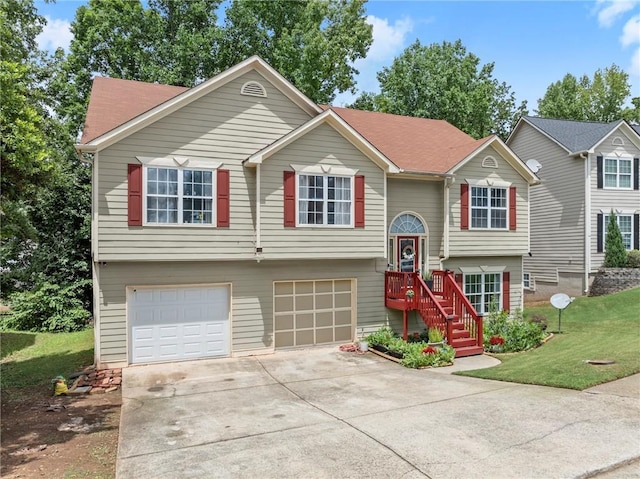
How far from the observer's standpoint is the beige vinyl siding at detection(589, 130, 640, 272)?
69.9 ft

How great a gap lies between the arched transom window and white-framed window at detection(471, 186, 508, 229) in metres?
1.95

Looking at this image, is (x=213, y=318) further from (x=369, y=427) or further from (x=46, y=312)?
(x=46, y=312)

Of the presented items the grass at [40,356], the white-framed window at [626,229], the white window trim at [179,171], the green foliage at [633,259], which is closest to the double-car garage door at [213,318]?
the white window trim at [179,171]

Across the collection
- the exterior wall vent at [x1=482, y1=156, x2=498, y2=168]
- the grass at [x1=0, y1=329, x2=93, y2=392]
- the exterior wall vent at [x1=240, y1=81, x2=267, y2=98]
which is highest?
the exterior wall vent at [x1=240, y1=81, x2=267, y2=98]

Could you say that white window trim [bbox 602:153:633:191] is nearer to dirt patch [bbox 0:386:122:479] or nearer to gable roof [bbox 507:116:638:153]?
gable roof [bbox 507:116:638:153]

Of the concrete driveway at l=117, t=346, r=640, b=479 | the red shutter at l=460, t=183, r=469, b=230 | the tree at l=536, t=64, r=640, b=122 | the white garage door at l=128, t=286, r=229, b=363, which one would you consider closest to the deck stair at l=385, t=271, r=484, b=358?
the red shutter at l=460, t=183, r=469, b=230

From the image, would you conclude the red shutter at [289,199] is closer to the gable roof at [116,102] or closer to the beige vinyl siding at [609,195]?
the gable roof at [116,102]

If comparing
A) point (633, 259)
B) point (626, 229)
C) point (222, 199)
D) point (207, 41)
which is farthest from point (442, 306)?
point (207, 41)

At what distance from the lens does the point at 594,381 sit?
9.09 meters

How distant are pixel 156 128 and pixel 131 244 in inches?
120

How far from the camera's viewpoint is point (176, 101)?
11531mm

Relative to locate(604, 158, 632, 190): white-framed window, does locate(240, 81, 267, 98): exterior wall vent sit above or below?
above

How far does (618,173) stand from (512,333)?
1360cm

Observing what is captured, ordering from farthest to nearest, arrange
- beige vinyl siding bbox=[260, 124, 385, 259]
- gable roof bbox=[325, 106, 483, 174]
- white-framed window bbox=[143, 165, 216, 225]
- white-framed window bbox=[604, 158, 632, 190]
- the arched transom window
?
white-framed window bbox=[604, 158, 632, 190]
gable roof bbox=[325, 106, 483, 174]
the arched transom window
beige vinyl siding bbox=[260, 124, 385, 259]
white-framed window bbox=[143, 165, 216, 225]
